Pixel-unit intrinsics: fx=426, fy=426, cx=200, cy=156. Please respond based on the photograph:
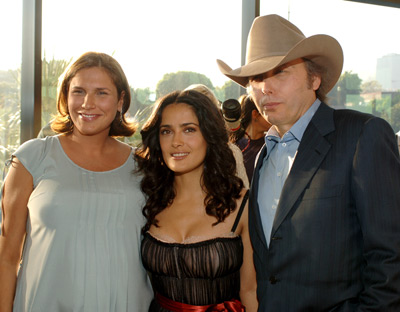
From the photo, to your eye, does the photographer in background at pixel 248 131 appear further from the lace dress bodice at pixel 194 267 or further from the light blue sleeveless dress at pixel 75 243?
the light blue sleeveless dress at pixel 75 243

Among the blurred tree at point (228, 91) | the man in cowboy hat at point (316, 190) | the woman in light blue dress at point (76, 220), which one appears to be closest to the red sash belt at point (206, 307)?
the woman in light blue dress at point (76, 220)

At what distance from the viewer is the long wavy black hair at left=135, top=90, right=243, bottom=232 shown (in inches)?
76.8

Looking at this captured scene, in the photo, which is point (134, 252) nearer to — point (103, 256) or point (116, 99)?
point (103, 256)

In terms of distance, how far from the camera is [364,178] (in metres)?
1.32

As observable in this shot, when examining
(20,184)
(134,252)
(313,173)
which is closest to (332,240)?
(313,173)

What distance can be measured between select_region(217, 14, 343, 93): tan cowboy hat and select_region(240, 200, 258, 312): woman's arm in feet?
A: 2.39

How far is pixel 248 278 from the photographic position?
1912 mm

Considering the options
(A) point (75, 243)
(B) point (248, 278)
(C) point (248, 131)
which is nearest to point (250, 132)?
(C) point (248, 131)

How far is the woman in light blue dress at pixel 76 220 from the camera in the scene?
67.7 inches

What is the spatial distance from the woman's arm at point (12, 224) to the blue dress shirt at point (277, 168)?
0.97m

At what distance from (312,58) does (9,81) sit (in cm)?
233

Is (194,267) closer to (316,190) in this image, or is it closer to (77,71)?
(316,190)

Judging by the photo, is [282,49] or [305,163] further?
[282,49]

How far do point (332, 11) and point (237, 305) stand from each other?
10.6 ft
